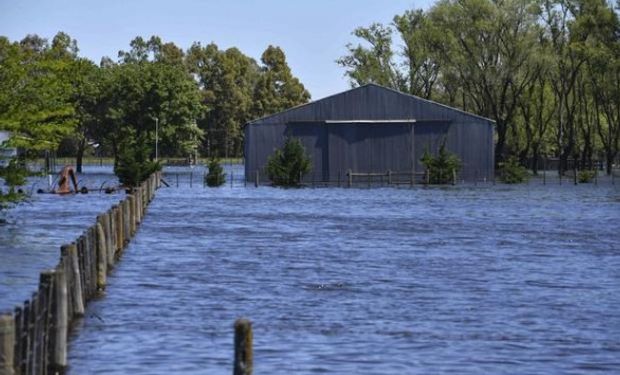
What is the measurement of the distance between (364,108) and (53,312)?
79.7 m

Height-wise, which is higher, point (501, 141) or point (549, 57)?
point (549, 57)

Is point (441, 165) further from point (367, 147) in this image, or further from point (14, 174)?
point (14, 174)

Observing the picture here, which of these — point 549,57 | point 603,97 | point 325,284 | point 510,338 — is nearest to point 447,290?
point 325,284

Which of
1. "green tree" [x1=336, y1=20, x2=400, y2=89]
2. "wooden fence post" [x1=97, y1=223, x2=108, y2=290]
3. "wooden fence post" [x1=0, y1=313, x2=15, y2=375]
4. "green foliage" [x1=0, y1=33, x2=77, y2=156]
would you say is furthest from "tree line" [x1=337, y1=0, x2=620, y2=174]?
"wooden fence post" [x1=0, y1=313, x2=15, y2=375]

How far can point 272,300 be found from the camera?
2691cm

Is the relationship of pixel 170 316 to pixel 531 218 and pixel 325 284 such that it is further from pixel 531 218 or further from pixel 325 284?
pixel 531 218

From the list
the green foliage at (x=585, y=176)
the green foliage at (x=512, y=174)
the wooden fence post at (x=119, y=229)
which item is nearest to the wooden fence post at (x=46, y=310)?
the wooden fence post at (x=119, y=229)

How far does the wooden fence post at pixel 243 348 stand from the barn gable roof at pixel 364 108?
271 ft

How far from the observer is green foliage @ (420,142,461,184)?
96.1 m

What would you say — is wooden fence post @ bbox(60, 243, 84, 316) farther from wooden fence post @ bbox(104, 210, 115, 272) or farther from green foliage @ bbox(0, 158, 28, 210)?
green foliage @ bbox(0, 158, 28, 210)

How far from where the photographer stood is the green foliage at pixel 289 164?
9425 cm

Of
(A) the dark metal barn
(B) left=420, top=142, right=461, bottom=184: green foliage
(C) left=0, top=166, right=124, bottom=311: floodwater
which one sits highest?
(A) the dark metal barn

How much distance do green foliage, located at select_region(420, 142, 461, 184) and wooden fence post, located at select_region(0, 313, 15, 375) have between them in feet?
273

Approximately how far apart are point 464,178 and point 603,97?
3251 cm
